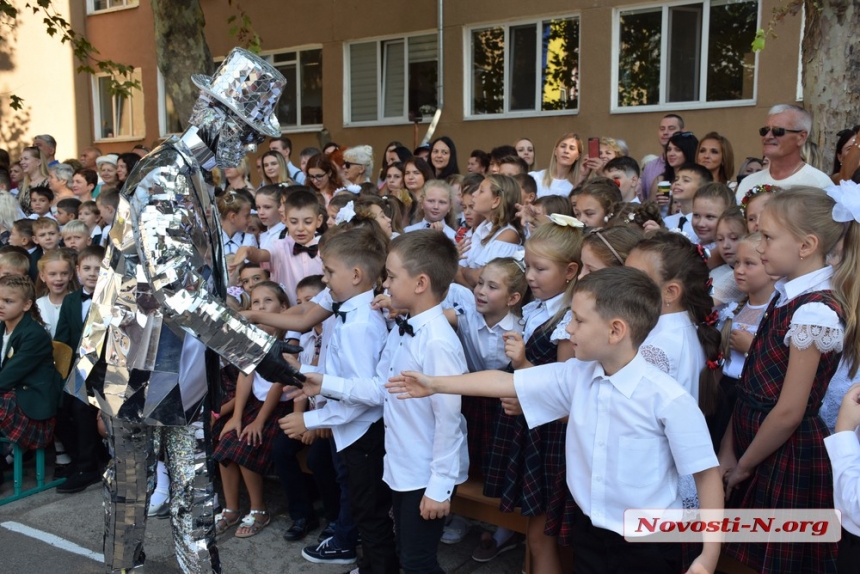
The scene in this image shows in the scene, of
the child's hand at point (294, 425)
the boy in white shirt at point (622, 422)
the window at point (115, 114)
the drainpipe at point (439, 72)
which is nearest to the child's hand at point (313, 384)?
the child's hand at point (294, 425)

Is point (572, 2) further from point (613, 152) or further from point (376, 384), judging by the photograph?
point (376, 384)

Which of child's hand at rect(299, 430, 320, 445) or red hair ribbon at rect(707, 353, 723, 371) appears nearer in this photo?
red hair ribbon at rect(707, 353, 723, 371)

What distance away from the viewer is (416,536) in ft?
9.76

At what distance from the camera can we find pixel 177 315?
2.79 m

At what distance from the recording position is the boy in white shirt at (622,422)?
2240 mm

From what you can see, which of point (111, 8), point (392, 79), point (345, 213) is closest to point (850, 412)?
point (345, 213)

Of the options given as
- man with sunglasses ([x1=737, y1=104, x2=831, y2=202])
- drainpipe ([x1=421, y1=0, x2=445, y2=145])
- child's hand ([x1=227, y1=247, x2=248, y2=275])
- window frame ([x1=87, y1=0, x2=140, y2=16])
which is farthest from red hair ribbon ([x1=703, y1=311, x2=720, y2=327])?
window frame ([x1=87, y1=0, x2=140, y2=16])

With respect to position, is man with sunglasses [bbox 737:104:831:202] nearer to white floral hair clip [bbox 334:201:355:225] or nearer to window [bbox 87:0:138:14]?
white floral hair clip [bbox 334:201:355:225]

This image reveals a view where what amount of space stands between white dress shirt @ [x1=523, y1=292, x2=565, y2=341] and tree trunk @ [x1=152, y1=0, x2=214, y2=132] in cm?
689

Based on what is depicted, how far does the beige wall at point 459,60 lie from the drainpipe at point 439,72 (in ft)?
0.25

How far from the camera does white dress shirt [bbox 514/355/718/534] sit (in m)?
2.23

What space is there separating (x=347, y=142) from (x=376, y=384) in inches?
423

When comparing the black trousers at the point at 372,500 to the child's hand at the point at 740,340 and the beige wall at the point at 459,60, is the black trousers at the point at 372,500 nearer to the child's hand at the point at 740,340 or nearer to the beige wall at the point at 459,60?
the child's hand at the point at 740,340

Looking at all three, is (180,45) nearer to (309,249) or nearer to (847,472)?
(309,249)
